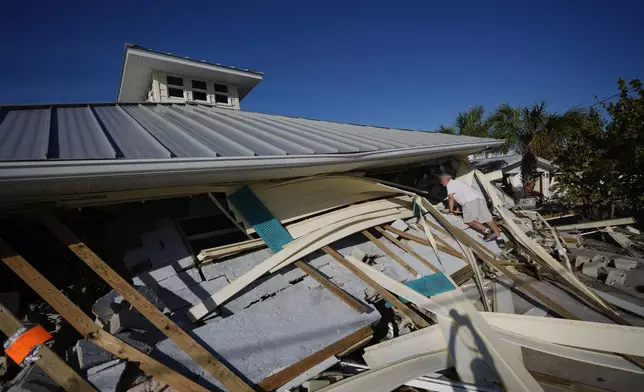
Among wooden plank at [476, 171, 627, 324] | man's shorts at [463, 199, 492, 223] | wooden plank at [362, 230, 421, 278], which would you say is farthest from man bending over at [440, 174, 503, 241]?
wooden plank at [362, 230, 421, 278]

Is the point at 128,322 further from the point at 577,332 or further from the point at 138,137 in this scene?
the point at 577,332

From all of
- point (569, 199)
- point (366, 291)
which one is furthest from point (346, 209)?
point (569, 199)

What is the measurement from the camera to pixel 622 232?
23.0 feet

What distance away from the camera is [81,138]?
2760 mm

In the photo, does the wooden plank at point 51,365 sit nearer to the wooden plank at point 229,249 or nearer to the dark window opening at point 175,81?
the wooden plank at point 229,249

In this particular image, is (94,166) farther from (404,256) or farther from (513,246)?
(513,246)

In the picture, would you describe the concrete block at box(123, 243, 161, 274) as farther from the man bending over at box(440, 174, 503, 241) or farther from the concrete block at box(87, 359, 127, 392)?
the man bending over at box(440, 174, 503, 241)

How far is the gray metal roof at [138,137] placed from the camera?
2.34 metres

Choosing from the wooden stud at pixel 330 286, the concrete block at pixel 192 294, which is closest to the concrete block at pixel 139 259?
the concrete block at pixel 192 294

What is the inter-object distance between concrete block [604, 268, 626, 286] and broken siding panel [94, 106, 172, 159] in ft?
21.0

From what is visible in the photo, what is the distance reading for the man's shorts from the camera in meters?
5.51

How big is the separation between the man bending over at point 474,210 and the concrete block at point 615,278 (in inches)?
59.6

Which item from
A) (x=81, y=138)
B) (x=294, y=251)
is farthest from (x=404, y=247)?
(x=81, y=138)

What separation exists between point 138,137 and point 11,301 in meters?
1.82
